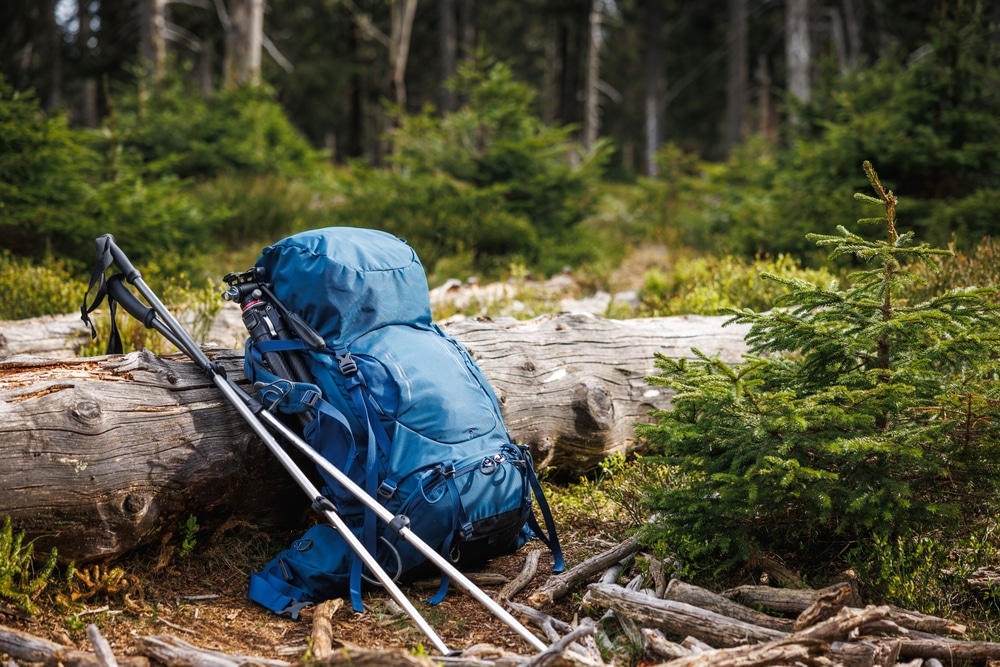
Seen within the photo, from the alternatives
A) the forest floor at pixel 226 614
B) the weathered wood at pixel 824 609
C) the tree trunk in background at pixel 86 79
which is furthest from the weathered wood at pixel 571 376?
the tree trunk in background at pixel 86 79

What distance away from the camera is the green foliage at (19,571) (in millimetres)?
2922

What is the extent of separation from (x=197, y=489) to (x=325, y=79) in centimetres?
2430

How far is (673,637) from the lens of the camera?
9.75 ft

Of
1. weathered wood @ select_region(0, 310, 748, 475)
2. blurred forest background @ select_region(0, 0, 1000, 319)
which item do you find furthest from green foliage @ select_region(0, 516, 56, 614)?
blurred forest background @ select_region(0, 0, 1000, 319)

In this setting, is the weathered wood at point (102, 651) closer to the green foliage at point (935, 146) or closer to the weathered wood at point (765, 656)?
the weathered wood at point (765, 656)

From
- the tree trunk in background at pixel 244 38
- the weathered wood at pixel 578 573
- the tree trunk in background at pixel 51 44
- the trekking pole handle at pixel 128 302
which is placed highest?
the tree trunk in background at pixel 51 44

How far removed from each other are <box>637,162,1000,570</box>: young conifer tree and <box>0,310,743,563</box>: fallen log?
124cm

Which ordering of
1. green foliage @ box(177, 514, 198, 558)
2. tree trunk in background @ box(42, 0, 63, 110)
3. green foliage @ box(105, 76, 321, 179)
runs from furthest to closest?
tree trunk in background @ box(42, 0, 63, 110)
green foliage @ box(105, 76, 321, 179)
green foliage @ box(177, 514, 198, 558)

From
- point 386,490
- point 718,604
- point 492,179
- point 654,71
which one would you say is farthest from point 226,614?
point 654,71

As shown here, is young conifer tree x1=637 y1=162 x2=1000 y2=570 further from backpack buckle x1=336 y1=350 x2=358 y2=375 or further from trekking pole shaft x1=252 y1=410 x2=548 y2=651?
backpack buckle x1=336 y1=350 x2=358 y2=375

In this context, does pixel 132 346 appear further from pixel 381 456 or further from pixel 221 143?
pixel 221 143

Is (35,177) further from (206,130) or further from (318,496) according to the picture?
(318,496)

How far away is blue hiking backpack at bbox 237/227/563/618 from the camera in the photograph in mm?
3293

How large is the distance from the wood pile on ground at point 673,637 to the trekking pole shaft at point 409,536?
0.10m
